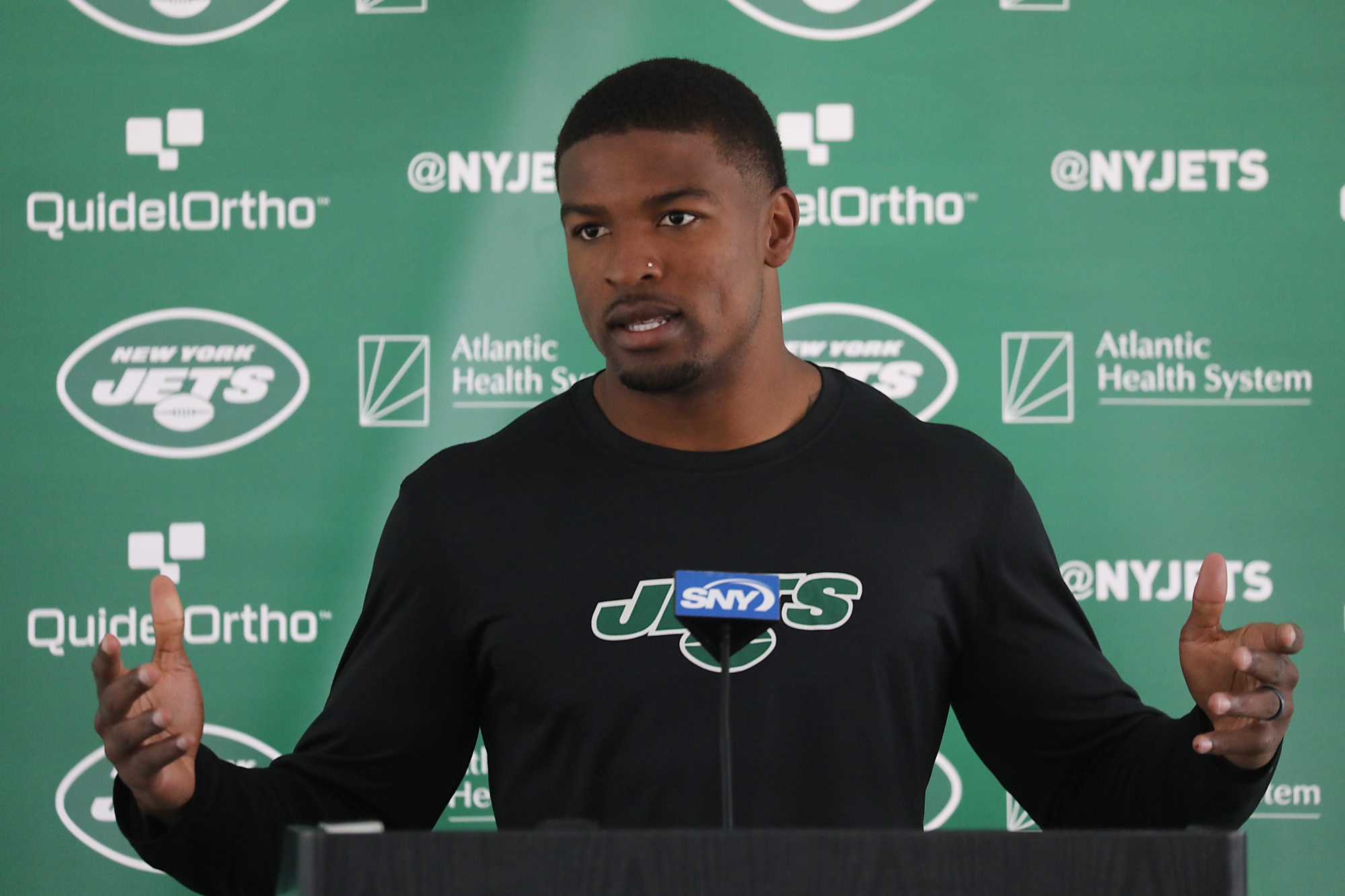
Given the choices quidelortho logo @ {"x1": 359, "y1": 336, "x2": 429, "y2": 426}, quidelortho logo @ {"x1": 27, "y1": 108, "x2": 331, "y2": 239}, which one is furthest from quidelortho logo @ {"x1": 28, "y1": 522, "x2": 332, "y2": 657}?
quidelortho logo @ {"x1": 27, "y1": 108, "x2": 331, "y2": 239}

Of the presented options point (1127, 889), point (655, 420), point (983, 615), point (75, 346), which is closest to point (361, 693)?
point (655, 420)

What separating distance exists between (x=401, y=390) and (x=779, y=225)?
0.79 m

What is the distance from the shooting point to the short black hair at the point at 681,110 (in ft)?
4.13

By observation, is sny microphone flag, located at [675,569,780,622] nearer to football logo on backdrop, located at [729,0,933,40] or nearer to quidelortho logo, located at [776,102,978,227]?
quidelortho logo, located at [776,102,978,227]

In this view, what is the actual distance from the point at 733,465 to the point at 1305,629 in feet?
3.61

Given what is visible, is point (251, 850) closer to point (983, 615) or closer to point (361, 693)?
point (361, 693)

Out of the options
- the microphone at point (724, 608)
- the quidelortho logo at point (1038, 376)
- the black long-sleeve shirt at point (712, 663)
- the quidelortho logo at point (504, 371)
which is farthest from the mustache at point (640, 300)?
the quidelortho logo at point (1038, 376)

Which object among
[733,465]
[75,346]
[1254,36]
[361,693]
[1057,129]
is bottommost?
Result: [361,693]

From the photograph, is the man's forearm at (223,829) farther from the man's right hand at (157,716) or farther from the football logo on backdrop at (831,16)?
the football logo on backdrop at (831,16)

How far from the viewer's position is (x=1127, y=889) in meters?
0.65

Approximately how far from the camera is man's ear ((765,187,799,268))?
1.34m

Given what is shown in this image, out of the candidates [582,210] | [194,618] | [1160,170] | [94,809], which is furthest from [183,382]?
[1160,170]

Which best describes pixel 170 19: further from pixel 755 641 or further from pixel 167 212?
pixel 755 641

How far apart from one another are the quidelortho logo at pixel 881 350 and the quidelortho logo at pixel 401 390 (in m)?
0.56
